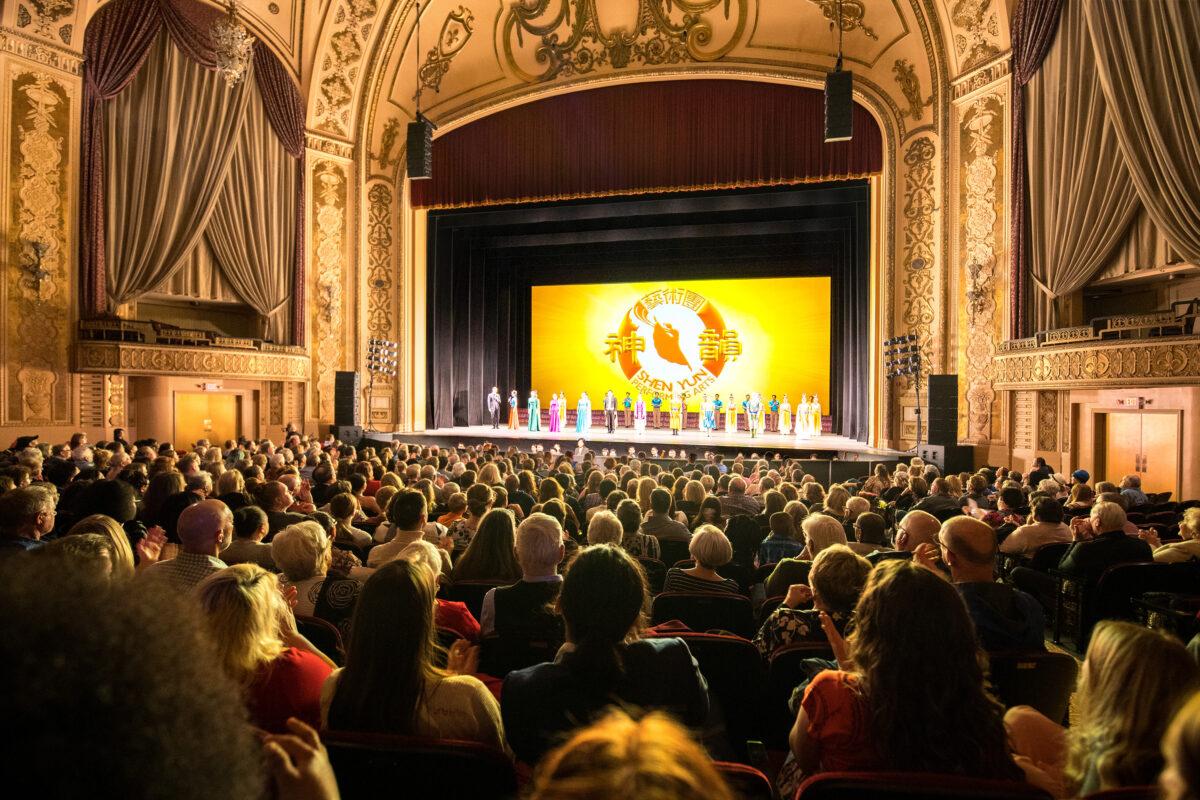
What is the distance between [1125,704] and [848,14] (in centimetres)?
1519

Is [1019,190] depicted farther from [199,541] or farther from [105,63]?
[105,63]

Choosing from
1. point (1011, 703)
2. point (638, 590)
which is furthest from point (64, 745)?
point (1011, 703)

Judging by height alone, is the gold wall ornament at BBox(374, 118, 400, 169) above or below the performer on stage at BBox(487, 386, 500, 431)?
above

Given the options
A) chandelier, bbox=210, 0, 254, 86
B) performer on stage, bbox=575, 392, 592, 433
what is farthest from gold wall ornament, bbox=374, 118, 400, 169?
performer on stage, bbox=575, 392, 592, 433

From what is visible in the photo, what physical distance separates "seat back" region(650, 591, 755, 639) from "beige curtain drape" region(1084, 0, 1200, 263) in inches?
341

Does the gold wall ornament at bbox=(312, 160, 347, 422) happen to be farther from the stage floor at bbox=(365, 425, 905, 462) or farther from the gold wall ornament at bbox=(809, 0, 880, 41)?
the gold wall ornament at bbox=(809, 0, 880, 41)

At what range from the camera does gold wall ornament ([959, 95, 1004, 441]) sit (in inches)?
480

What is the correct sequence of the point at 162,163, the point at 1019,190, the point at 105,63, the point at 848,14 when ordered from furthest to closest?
the point at 848,14
the point at 162,163
the point at 105,63
the point at 1019,190

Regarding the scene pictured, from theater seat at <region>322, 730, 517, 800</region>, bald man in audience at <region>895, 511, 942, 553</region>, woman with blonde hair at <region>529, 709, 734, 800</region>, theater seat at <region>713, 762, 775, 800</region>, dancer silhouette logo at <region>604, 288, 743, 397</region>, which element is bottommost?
theater seat at <region>713, 762, 775, 800</region>

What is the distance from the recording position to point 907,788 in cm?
135

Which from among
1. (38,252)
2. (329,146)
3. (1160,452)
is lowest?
(1160,452)

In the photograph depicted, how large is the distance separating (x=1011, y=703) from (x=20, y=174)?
14077 mm

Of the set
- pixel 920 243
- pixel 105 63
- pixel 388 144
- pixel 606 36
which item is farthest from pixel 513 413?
pixel 105 63

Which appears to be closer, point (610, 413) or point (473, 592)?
point (473, 592)
